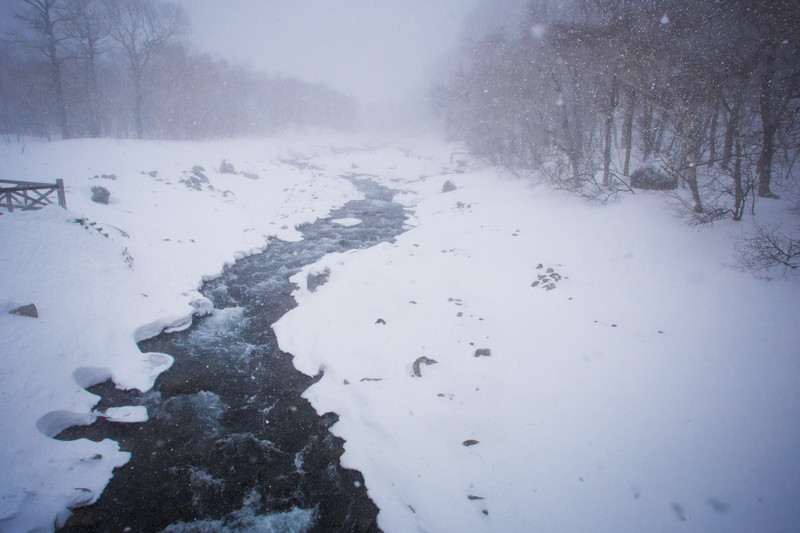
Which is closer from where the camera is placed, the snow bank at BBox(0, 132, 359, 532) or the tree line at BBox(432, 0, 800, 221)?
the snow bank at BBox(0, 132, 359, 532)

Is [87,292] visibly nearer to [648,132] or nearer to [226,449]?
[226,449]

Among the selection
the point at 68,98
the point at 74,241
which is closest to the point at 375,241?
the point at 74,241

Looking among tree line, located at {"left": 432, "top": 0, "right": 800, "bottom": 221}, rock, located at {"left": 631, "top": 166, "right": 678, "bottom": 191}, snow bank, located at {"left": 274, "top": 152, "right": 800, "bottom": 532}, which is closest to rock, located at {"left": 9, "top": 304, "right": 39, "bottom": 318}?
snow bank, located at {"left": 274, "top": 152, "right": 800, "bottom": 532}

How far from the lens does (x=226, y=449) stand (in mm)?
4938

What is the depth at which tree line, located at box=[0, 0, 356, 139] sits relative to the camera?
2502 cm

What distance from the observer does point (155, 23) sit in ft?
96.9

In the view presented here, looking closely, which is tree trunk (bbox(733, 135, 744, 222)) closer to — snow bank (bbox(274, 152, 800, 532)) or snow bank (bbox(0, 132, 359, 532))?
snow bank (bbox(274, 152, 800, 532))

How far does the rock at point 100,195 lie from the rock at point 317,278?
1128 cm

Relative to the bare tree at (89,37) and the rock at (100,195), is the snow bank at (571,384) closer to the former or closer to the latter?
the rock at (100,195)

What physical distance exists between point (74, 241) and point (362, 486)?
10130 millimetres

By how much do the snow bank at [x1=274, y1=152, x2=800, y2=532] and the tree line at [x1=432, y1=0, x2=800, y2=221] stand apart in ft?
8.12

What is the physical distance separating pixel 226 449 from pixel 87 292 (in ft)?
19.6

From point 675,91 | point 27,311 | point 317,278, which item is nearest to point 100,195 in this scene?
point 27,311

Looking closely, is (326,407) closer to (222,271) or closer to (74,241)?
(222,271)
